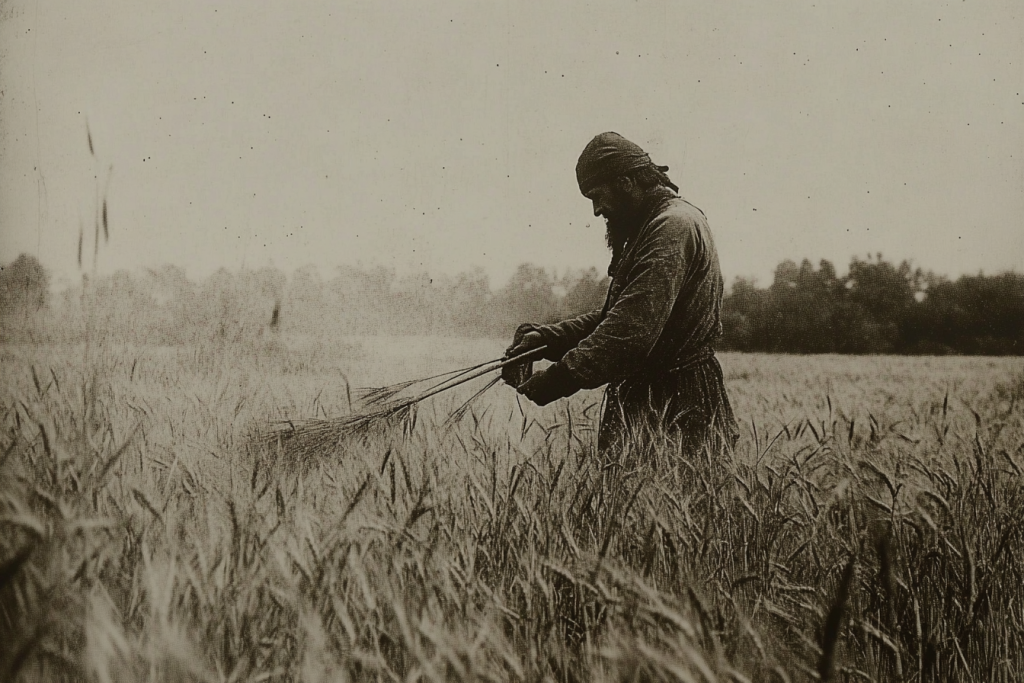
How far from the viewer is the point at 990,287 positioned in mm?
2564

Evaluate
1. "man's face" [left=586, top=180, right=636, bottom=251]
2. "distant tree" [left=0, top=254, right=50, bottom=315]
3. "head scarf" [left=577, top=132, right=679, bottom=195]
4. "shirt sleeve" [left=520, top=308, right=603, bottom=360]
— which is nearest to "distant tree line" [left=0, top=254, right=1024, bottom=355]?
"distant tree" [left=0, top=254, right=50, bottom=315]

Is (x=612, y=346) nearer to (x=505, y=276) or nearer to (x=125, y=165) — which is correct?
(x=505, y=276)

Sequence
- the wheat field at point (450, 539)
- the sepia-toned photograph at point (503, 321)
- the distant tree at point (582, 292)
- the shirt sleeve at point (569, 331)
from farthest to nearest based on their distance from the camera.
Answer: the distant tree at point (582, 292) → the shirt sleeve at point (569, 331) → the sepia-toned photograph at point (503, 321) → the wheat field at point (450, 539)

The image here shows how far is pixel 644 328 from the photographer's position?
198 cm

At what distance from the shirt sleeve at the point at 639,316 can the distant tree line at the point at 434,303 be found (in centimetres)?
52

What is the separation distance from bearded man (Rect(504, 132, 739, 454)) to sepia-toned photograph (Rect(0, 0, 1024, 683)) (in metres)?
0.01

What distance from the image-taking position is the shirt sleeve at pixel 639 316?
1979 millimetres

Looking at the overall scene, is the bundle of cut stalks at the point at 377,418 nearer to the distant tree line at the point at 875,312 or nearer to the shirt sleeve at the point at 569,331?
the shirt sleeve at the point at 569,331

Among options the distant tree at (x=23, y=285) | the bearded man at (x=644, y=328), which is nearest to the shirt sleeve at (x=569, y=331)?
the bearded man at (x=644, y=328)

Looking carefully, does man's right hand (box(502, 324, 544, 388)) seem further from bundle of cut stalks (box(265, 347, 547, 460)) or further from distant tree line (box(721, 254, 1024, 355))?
distant tree line (box(721, 254, 1024, 355))

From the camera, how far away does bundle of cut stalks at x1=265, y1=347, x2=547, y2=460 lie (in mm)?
1925

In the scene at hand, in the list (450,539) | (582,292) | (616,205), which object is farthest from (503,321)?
(450,539)

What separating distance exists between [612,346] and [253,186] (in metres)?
1.28

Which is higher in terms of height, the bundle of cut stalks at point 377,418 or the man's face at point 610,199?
the man's face at point 610,199
